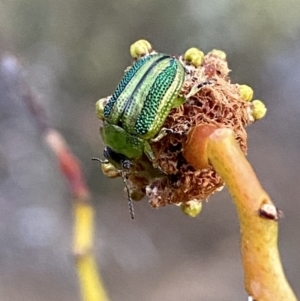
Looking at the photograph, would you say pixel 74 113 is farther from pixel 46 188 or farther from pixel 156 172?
pixel 156 172

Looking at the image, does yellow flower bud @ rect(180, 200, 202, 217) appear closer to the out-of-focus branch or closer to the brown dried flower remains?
the brown dried flower remains

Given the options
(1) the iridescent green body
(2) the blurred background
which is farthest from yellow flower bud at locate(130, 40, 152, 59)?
(2) the blurred background

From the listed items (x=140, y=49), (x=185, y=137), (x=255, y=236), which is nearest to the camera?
A: (x=255, y=236)

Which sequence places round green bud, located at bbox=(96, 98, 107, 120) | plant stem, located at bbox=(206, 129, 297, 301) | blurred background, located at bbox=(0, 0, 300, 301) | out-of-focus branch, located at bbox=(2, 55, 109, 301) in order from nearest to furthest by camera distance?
plant stem, located at bbox=(206, 129, 297, 301) < out-of-focus branch, located at bbox=(2, 55, 109, 301) < round green bud, located at bbox=(96, 98, 107, 120) < blurred background, located at bbox=(0, 0, 300, 301)

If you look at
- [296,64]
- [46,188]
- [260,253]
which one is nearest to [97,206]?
[46,188]

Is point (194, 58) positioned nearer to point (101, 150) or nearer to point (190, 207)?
point (190, 207)

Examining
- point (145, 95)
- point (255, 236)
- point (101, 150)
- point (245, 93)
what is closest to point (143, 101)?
point (145, 95)
